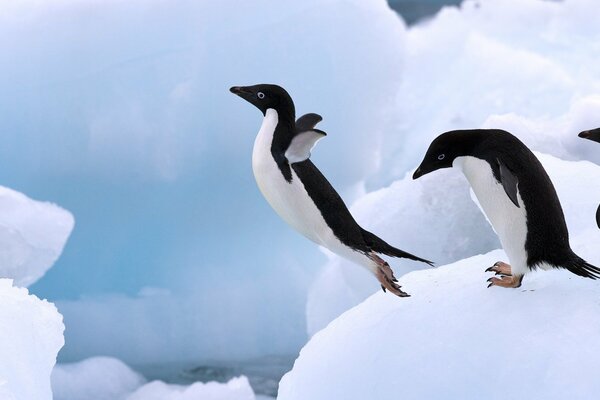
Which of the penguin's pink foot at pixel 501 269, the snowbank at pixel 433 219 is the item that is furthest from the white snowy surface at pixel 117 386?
the penguin's pink foot at pixel 501 269

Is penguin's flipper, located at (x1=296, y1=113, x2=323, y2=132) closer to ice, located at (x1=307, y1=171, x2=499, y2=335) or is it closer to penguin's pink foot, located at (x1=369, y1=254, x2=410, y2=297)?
penguin's pink foot, located at (x1=369, y1=254, x2=410, y2=297)

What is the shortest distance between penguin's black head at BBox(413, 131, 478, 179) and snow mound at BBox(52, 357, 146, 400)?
5786mm

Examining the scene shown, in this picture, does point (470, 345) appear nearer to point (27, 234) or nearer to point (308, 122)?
point (308, 122)

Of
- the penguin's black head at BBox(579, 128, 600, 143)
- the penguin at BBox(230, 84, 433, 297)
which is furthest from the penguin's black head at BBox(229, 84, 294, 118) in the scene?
the penguin's black head at BBox(579, 128, 600, 143)

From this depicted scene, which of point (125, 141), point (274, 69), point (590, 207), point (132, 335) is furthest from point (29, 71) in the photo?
point (590, 207)

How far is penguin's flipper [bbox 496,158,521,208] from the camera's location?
67.2 inches

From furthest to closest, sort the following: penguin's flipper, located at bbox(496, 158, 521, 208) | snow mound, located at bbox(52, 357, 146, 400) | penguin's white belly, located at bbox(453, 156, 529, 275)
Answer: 1. snow mound, located at bbox(52, 357, 146, 400)
2. penguin's white belly, located at bbox(453, 156, 529, 275)
3. penguin's flipper, located at bbox(496, 158, 521, 208)

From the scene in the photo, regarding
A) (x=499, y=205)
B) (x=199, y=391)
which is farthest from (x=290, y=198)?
(x=199, y=391)

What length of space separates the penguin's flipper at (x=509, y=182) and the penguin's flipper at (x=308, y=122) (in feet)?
1.49

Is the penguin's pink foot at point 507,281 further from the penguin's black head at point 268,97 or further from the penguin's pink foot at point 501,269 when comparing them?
the penguin's black head at point 268,97

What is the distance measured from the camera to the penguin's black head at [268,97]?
5.26 feet

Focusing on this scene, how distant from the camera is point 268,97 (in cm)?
163

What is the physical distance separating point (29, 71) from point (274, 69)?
1.92 metres

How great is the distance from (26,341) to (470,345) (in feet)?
6.12
